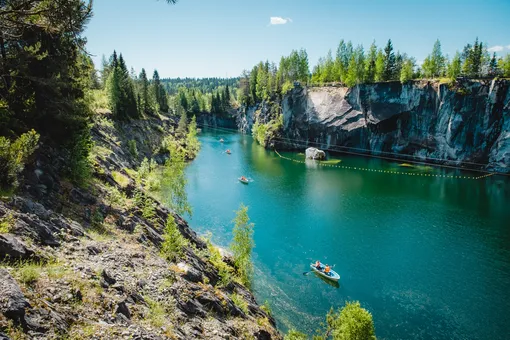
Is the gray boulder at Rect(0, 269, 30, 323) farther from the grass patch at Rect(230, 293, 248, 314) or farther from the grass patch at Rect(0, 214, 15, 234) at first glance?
the grass patch at Rect(230, 293, 248, 314)

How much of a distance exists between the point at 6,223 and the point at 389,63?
110m

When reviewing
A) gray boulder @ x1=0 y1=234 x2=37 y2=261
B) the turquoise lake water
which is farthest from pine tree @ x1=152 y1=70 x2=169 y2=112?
gray boulder @ x1=0 y1=234 x2=37 y2=261

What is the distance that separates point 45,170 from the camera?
17250 mm

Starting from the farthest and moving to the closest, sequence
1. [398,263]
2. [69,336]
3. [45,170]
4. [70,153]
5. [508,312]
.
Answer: [398,263] → [508,312] → [70,153] → [45,170] → [69,336]

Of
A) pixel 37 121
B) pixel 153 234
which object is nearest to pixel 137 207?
pixel 153 234

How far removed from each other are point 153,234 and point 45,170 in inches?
300

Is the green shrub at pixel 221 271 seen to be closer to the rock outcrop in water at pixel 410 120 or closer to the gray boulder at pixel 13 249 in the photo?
the gray boulder at pixel 13 249

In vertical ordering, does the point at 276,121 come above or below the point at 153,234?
above

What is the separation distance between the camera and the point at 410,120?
95.4 m

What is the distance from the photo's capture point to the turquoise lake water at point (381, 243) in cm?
2927

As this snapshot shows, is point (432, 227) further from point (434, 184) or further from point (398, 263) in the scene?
point (434, 184)

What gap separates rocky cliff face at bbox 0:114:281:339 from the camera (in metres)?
9.50

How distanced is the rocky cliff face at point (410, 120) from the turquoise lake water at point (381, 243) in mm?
13066

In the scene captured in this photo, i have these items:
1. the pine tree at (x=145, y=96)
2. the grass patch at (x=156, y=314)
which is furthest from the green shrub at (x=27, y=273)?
the pine tree at (x=145, y=96)
